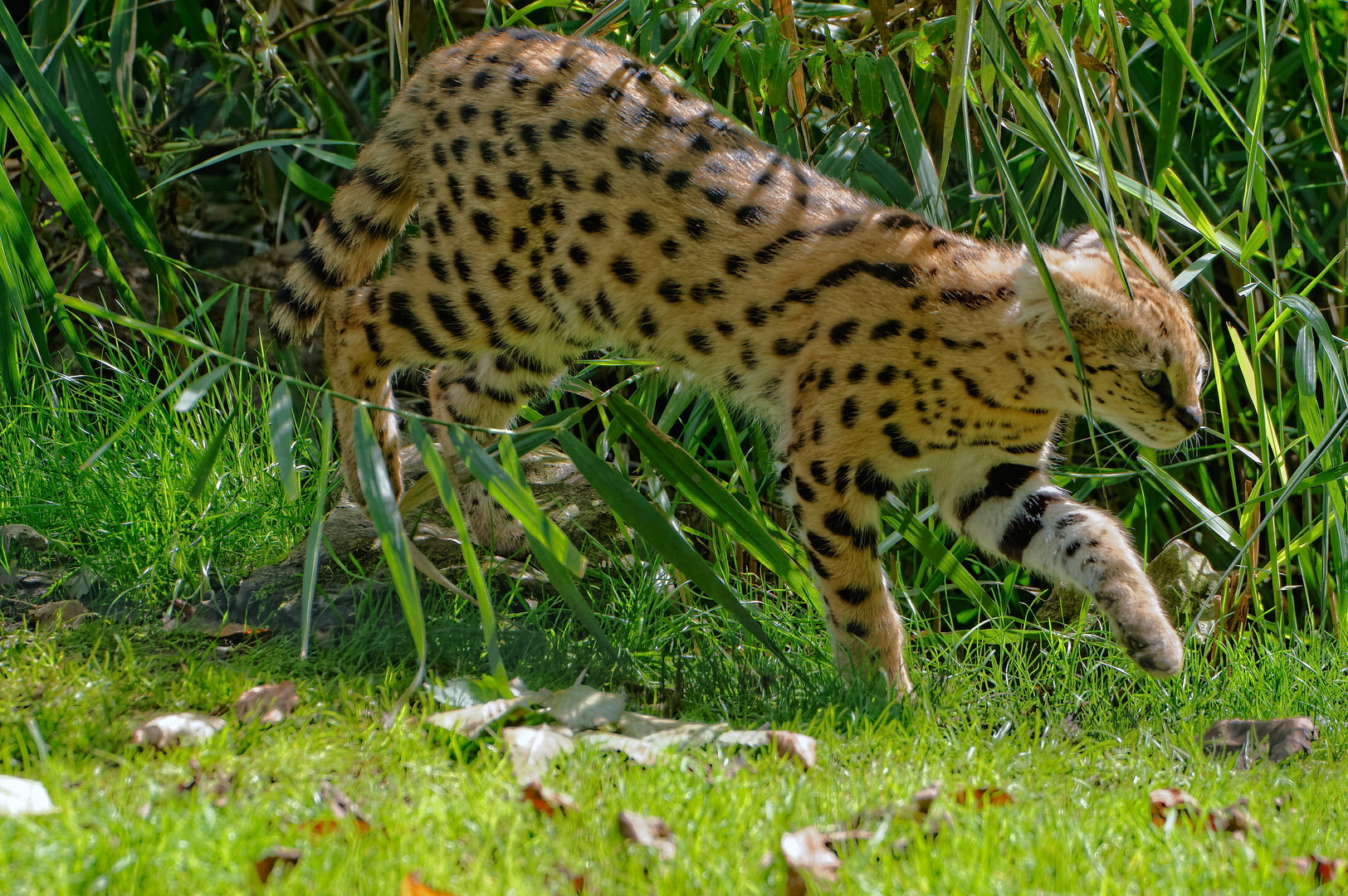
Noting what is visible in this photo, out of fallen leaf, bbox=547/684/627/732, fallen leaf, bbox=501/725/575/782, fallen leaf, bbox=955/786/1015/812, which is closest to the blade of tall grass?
fallen leaf, bbox=501/725/575/782

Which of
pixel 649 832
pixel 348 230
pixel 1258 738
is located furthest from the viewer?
pixel 348 230

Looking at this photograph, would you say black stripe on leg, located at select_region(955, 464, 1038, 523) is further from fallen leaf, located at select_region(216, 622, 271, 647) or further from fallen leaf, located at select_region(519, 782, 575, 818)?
fallen leaf, located at select_region(216, 622, 271, 647)

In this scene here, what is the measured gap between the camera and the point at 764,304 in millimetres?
3861

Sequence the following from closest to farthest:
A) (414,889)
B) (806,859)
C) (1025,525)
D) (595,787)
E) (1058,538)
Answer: (414,889)
(806,859)
(595,787)
(1058,538)
(1025,525)

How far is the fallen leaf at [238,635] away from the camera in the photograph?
10.8 feet

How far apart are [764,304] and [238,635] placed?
5.87 ft

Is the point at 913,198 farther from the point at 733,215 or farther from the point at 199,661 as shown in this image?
the point at 199,661

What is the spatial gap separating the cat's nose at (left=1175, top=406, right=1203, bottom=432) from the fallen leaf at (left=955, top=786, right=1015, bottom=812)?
56.3 inches

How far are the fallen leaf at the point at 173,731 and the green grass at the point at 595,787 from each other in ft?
0.11

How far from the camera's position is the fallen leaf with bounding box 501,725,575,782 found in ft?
8.30

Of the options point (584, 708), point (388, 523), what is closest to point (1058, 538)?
point (584, 708)

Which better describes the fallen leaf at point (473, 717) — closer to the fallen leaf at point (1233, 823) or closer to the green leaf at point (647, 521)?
the green leaf at point (647, 521)

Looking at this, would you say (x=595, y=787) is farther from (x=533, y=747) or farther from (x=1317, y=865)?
(x=1317, y=865)

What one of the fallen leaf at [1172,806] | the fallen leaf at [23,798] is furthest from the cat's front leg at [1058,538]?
the fallen leaf at [23,798]
